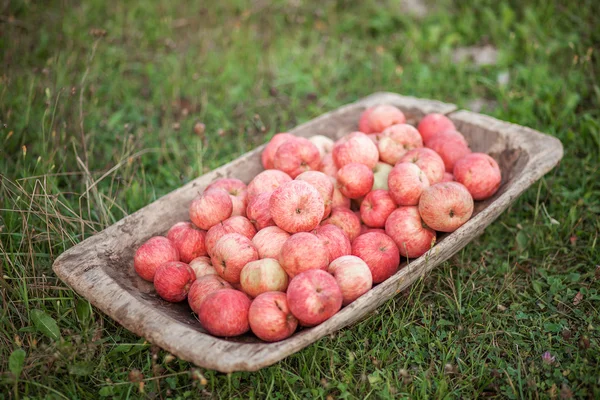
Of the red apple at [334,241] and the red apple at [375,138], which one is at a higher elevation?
the red apple at [375,138]

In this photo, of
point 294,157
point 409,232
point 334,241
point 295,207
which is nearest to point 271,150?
point 294,157


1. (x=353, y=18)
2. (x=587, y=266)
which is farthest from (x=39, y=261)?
(x=353, y=18)

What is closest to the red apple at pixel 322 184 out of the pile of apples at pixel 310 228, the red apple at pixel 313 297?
the pile of apples at pixel 310 228

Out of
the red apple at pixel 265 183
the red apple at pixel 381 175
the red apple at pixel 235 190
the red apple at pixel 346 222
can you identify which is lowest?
the red apple at pixel 346 222

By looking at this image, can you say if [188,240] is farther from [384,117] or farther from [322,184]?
[384,117]

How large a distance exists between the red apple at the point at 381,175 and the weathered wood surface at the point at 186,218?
61 cm

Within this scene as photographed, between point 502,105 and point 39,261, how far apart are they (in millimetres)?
4116

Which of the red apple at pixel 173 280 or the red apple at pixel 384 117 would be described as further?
the red apple at pixel 384 117

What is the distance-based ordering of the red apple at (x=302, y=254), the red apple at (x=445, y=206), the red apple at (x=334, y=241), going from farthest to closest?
the red apple at (x=445, y=206)
the red apple at (x=334, y=241)
the red apple at (x=302, y=254)

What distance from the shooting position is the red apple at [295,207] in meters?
2.72

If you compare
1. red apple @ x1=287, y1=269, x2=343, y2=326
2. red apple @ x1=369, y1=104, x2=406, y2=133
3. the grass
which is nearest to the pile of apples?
red apple @ x1=287, y1=269, x2=343, y2=326

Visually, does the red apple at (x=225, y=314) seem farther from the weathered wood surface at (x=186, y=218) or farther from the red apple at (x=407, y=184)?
the red apple at (x=407, y=184)

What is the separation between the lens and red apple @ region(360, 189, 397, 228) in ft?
10.2

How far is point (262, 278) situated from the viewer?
8.36ft
